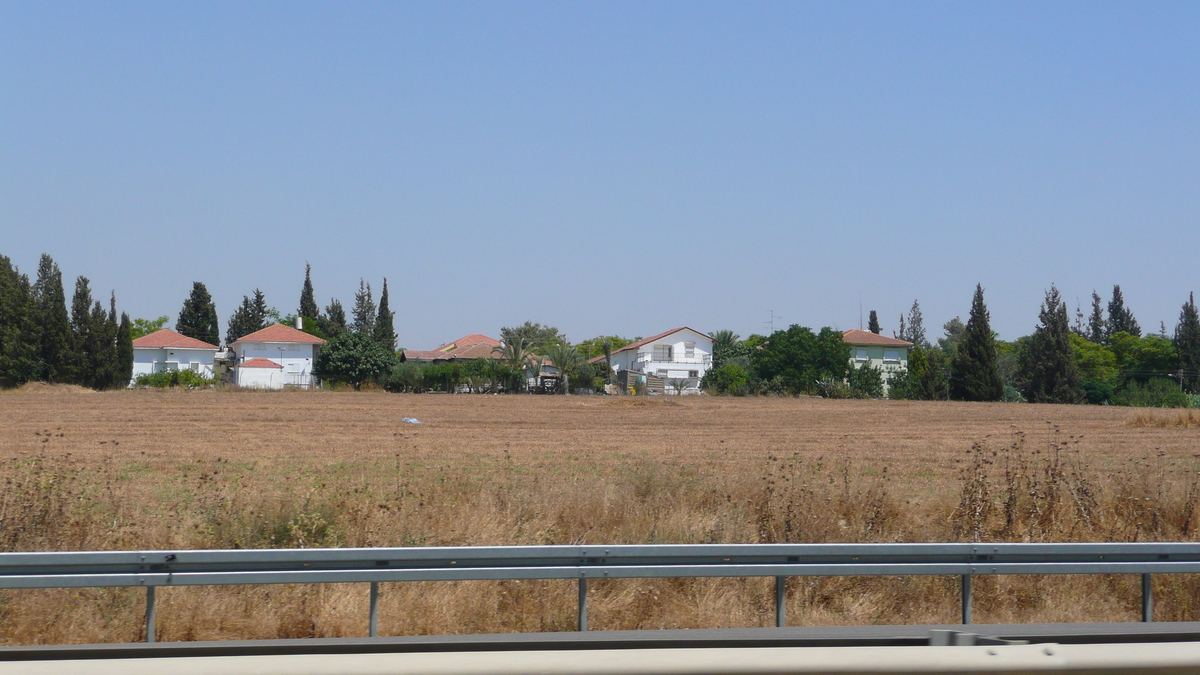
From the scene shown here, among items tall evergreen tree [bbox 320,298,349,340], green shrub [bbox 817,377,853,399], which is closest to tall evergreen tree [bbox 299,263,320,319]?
tall evergreen tree [bbox 320,298,349,340]

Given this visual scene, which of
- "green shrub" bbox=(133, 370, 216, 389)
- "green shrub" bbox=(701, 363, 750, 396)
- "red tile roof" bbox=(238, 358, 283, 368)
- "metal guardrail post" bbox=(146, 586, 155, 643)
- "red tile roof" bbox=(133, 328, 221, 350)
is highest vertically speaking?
"red tile roof" bbox=(133, 328, 221, 350)

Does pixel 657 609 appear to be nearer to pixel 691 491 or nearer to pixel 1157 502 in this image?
pixel 691 491

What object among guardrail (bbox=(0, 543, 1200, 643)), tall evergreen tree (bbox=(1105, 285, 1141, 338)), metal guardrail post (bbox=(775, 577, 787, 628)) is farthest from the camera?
tall evergreen tree (bbox=(1105, 285, 1141, 338))

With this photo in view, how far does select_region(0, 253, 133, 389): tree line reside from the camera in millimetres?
67062

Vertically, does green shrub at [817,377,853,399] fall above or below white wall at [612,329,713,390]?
below

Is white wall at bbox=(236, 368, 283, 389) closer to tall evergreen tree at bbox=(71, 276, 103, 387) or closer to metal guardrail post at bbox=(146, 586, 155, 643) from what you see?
tall evergreen tree at bbox=(71, 276, 103, 387)

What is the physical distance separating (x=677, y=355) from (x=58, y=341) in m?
52.8

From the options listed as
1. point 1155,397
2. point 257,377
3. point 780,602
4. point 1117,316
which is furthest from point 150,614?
point 1117,316

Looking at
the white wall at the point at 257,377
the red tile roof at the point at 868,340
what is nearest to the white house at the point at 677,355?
the red tile roof at the point at 868,340

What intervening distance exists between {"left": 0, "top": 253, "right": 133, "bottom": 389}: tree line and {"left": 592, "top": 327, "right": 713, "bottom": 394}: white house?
46.1 metres

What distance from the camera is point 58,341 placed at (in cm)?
6731

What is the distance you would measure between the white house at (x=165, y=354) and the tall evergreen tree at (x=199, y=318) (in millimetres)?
17518

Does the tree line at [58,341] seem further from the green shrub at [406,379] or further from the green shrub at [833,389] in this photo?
the green shrub at [833,389]

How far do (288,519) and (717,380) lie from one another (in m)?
67.0
